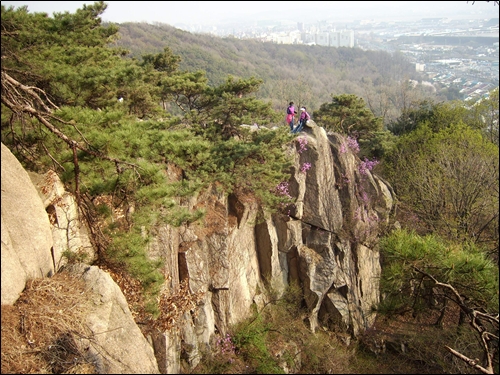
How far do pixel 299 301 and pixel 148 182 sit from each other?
815 centimetres

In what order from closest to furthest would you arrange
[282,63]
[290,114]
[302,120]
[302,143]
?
[302,143] < [290,114] < [302,120] < [282,63]

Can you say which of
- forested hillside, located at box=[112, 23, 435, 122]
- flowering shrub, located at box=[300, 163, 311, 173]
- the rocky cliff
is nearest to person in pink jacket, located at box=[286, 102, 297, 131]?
the rocky cliff

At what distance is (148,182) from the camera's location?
5047 millimetres

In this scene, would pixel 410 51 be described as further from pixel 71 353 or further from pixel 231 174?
pixel 71 353

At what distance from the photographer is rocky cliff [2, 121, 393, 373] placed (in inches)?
179

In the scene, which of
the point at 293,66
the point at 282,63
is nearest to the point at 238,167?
the point at 282,63

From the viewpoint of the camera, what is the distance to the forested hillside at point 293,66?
32.0 meters

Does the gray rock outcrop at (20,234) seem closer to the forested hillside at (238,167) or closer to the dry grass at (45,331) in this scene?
the dry grass at (45,331)

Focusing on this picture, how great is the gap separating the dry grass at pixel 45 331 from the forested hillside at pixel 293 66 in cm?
2079

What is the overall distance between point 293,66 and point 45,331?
56.8m

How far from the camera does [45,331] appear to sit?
3572 millimetres

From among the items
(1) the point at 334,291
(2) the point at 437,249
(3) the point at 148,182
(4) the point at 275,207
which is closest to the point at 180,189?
(3) the point at 148,182

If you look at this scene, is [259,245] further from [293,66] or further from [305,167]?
[293,66]

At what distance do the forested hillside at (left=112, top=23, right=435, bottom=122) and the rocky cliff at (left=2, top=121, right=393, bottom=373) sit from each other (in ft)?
40.9
